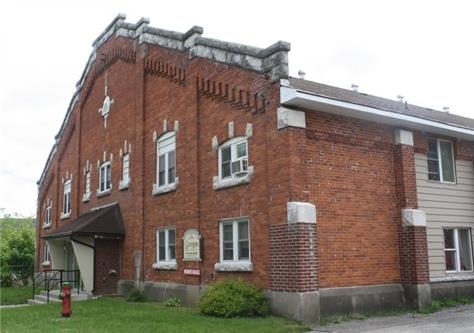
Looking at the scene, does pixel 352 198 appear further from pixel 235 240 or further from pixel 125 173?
pixel 125 173

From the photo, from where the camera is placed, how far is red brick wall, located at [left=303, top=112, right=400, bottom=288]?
14.0m

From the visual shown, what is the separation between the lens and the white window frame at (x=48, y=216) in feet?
107

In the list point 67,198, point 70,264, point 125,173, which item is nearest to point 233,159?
point 125,173

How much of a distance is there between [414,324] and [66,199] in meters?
21.9

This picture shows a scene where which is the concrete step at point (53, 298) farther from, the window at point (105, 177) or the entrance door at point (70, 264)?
the window at point (105, 177)

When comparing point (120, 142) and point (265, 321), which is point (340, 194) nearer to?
point (265, 321)

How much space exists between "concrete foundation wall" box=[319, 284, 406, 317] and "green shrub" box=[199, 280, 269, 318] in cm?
155

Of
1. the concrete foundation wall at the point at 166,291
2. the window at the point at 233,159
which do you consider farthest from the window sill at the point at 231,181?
the concrete foundation wall at the point at 166,291

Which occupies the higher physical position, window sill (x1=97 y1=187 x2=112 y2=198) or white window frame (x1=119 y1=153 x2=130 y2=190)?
white window frame (x1=119 y1=153 x2=130 y2=190)

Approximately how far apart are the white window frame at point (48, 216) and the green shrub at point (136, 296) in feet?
47.0

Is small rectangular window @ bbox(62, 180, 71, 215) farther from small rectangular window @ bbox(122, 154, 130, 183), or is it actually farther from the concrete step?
small rectangular window @ bbox(122, 154, 130, 183)

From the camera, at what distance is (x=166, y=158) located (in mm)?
19688

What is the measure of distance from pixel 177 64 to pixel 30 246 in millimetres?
22029

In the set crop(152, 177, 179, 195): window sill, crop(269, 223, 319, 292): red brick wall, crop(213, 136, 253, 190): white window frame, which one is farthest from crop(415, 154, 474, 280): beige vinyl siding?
crop(152, 177, 179, 195): window sill
